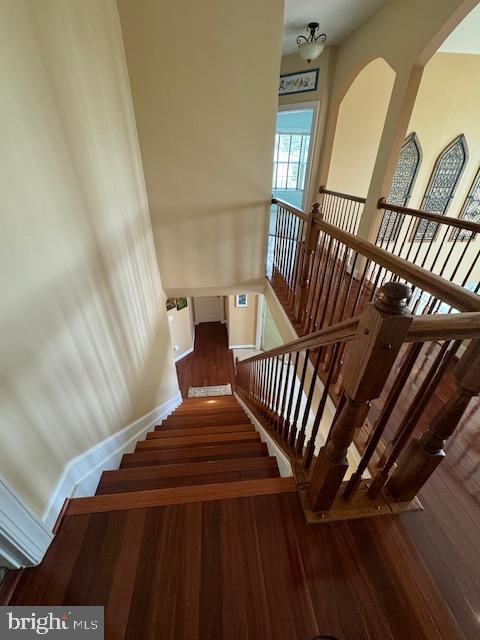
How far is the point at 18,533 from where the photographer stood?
2.75 feet

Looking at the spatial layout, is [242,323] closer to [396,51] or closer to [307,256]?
[307,256]

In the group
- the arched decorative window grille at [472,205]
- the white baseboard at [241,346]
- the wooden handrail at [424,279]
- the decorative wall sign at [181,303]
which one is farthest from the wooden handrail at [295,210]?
the white baseboard at [241,346]

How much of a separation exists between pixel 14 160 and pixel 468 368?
5.11ft

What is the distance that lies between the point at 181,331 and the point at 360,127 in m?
4.96

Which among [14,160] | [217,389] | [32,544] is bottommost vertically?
[217,389]

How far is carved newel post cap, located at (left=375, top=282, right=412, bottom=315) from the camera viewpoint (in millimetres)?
568

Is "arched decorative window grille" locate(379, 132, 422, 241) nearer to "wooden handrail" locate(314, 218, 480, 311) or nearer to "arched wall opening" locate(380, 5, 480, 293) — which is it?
"arched wall opening" locate(380, 5, 480, 293)

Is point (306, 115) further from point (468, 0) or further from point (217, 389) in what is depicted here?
point (217, 389)

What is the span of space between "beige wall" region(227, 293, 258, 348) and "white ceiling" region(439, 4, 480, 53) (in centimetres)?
458

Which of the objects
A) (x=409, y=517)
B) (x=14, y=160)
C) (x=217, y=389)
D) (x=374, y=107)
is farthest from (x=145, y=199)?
(x=217, y=389)

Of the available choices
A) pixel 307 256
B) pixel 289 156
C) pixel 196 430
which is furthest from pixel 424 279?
pixel 289 156

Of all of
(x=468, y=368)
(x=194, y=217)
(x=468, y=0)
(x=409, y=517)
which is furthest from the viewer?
(x=194, y=217)

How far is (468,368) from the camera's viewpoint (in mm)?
736

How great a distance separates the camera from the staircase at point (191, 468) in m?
1.15
